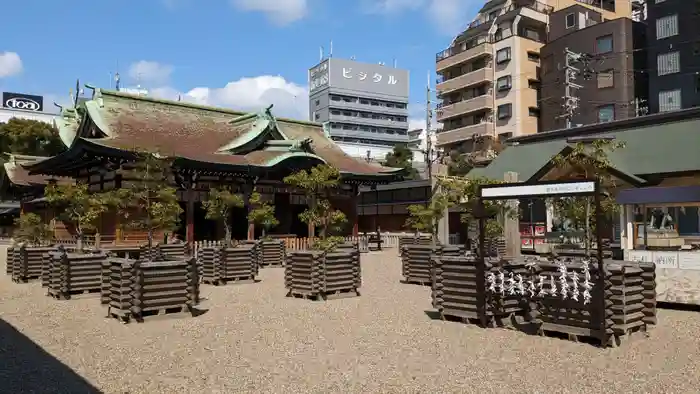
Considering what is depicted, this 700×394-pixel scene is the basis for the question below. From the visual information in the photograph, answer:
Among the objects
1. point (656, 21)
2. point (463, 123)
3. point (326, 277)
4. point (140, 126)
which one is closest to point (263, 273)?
point (326, 277)

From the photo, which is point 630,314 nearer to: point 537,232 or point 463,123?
point 537,232

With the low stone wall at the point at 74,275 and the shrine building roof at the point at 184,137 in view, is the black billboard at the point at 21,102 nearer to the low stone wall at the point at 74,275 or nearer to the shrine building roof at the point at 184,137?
the shrine building roof at the point at 184,137

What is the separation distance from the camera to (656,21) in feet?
131

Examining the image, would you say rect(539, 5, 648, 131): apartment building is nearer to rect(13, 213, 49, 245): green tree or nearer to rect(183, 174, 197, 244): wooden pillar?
rect(183, 174, 197, 244): wooden pillar

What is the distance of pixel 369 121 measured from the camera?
108750mm

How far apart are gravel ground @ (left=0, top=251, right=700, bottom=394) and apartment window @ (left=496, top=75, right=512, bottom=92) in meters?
40.9

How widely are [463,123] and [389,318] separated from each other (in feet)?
151

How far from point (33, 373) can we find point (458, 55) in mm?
51535

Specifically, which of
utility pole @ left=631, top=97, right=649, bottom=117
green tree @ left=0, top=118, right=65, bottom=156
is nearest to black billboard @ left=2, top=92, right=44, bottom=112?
green tree @ left=0, top=118, right=65, bottom=156

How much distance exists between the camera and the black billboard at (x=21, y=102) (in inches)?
3068

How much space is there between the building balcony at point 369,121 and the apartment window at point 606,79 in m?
65.1

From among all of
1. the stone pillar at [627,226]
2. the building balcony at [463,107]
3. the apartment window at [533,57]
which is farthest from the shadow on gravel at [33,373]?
the apartment window at [533,57]

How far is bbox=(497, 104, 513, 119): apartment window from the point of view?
4894 cm

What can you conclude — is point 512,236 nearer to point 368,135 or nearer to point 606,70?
point 606,70
